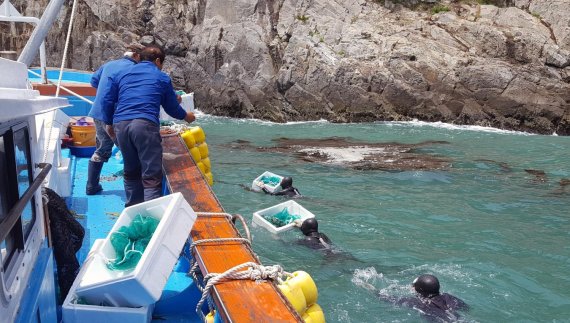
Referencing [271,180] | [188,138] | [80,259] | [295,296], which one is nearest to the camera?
[295,296]

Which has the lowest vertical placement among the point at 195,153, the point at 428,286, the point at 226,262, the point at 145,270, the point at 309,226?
the point at 309,226

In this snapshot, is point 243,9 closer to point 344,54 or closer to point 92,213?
point 344,54

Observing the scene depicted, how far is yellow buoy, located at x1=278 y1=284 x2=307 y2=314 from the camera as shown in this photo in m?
3.90

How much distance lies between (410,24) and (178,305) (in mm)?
27734

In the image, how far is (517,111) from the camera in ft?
Answer: 83.5

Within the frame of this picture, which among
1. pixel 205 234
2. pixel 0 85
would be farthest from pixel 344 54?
pixel 0 85

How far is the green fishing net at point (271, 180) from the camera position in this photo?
11.7 meters

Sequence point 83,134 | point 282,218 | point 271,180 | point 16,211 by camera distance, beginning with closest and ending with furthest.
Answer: point 16,211, point 282,218, point 83,134, point 271,180

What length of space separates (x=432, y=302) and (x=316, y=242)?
2.35m

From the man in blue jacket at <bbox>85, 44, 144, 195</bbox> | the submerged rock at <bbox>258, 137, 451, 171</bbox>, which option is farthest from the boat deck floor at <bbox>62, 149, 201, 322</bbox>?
the submerged rock at <bbox>258, 137, 451, 171</bbox>

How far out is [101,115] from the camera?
6141mm

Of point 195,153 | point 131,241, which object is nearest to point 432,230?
point 195,153

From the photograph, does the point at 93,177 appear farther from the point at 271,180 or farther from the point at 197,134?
the point at 271,180

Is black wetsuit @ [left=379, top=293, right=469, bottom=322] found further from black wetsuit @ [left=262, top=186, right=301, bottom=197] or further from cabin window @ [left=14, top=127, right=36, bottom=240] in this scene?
black wetsuit @ [left=262, top=186, right=301, bottom=197]
